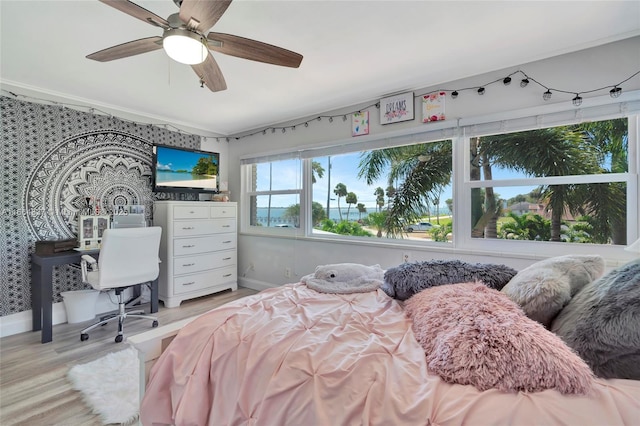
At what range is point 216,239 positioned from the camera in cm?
373

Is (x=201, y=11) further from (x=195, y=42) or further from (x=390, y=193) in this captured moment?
(x=390, y=193)

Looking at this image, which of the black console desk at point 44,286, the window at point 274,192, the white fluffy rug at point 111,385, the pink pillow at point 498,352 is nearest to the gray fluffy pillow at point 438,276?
the pink pillow at point 498,352

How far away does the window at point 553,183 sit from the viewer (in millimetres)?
2037

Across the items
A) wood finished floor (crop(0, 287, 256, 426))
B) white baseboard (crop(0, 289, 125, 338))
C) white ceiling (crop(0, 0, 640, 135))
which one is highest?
white ceiling (crop(0, 0, 640, 135))

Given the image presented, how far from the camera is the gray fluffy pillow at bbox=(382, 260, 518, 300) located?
150 centimetres

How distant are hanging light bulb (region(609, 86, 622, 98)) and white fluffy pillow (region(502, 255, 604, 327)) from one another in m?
1.49

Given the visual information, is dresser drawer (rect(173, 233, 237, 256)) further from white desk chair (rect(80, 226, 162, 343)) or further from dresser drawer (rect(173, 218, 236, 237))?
white desk chair (rect(80, 226, 162, 343))

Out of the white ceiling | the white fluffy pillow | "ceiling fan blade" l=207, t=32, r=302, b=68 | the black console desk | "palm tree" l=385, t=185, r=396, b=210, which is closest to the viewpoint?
the white fluffy pillow

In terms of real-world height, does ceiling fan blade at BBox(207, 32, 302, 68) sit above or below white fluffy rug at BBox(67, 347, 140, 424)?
above

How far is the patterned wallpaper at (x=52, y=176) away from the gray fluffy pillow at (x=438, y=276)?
10.9 ft

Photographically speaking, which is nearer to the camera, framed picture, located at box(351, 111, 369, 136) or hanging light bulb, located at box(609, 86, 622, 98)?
hanging light bulb, located at box(609, 86, 622, 98)

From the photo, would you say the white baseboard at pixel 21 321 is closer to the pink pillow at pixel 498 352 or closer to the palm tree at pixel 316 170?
the palm tree at pixel 316 170

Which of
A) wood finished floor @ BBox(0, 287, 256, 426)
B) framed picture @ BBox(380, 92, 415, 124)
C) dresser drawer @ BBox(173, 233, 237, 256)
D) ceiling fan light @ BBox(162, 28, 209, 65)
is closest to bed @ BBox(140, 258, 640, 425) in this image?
wood finished floor @ BBox(0, 287, 256, 426)

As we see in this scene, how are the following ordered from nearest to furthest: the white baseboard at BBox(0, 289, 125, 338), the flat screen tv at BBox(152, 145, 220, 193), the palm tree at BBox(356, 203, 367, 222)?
the white baseboard at BBox(0, 289, 125, 338) → the palm tree at BBox(356, 203, 367, 222) → the flat screen tv at BBox(152, 145, 220, 193)
